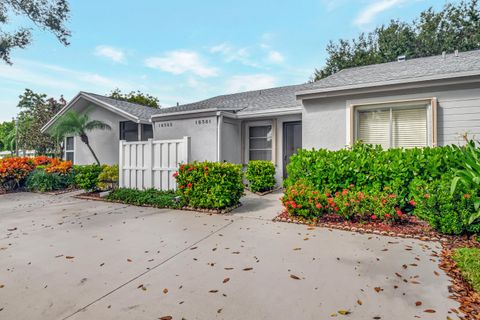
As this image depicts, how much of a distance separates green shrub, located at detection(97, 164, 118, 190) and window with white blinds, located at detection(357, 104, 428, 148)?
316 inches

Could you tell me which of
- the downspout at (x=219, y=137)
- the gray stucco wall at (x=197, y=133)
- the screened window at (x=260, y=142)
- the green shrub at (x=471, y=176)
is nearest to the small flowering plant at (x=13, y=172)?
the gray stucco wall at (x=197, y=133)

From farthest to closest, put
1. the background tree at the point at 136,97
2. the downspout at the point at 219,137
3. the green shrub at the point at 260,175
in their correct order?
the background tree at the point at 136,97 < the downspout at the point at 219,137 < the green shrub at the point at 260,175

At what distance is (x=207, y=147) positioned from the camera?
916 centimetres

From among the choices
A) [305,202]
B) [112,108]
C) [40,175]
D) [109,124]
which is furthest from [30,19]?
[305,202]

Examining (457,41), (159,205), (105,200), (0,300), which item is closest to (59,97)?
(105,200)

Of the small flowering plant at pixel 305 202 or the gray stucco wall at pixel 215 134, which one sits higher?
the gray stucco wall at pixel 215 134

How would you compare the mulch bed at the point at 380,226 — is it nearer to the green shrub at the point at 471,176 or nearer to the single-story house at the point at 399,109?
the green shrub at the point at 471,176

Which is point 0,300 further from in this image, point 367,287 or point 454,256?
point 454,256

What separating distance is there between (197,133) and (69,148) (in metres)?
9.05

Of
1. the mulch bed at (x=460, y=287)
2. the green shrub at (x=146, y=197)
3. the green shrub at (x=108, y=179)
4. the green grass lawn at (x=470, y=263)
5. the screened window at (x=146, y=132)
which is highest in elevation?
the screened window at (x=146, y=132)

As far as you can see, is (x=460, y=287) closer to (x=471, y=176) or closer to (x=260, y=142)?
(x=471, y=176)

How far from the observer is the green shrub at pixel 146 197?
660 cm

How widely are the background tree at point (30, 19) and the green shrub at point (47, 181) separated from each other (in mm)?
5164

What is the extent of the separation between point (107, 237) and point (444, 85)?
7934 mm
